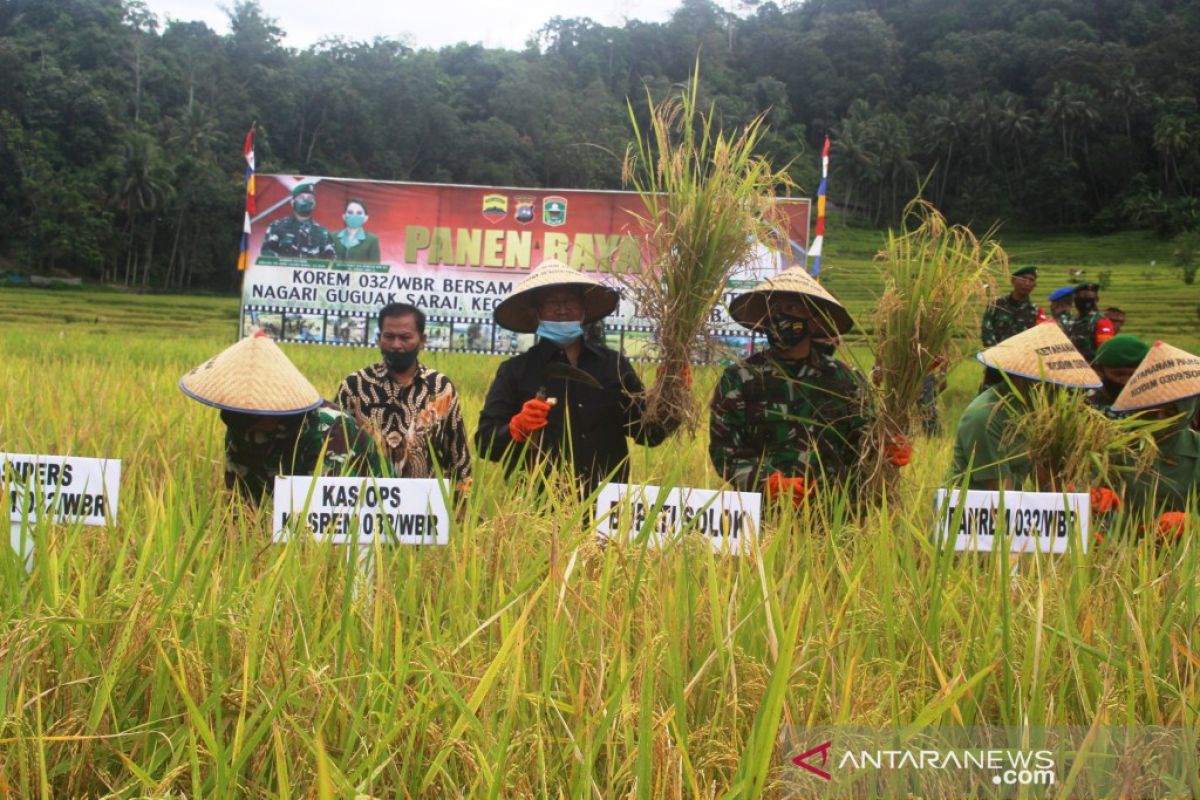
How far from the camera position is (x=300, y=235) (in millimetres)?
10180

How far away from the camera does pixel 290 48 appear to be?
61031mm

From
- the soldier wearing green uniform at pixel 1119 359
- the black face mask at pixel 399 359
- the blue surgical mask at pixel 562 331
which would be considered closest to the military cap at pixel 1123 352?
the soldier wearing green uniform at pixel 1119 359

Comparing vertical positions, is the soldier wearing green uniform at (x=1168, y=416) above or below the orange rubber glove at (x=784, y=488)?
above

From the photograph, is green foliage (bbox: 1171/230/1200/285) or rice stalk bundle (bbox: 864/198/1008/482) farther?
green foliage (bbox: 1171/230/1200/285)

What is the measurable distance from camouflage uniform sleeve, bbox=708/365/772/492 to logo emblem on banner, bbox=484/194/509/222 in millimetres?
7553

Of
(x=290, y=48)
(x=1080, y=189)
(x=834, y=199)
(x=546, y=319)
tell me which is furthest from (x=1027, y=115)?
(x=546, y=319)

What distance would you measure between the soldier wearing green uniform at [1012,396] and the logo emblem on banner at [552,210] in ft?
24.5

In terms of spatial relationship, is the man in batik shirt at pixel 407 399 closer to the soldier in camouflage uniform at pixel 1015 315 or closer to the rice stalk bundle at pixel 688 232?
the rice stalk bundle at pixel 688 232

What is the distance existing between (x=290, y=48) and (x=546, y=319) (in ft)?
207

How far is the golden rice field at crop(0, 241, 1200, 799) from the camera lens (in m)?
1.28

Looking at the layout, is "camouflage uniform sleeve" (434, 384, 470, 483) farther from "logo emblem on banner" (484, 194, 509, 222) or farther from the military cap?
"logo emblem on banner" (484, 194, 509, 222)

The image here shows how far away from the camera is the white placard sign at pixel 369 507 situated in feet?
6.77

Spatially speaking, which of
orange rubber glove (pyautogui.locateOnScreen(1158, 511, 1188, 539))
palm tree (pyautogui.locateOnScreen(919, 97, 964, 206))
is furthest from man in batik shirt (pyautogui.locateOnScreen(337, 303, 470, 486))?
palm tree (pyautogui.locateOnScreen(919, 97, 964, 206))

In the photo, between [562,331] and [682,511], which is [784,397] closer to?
[562,331]
